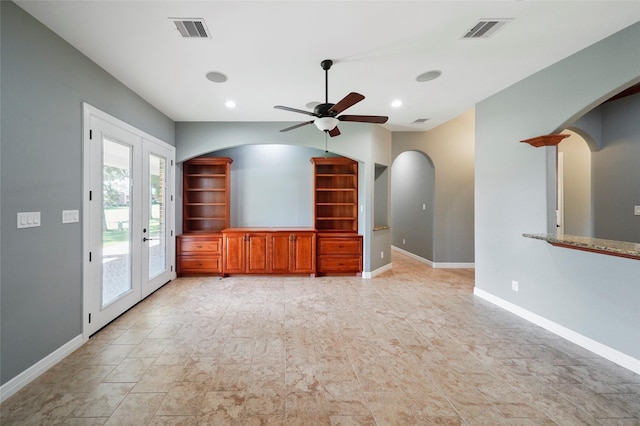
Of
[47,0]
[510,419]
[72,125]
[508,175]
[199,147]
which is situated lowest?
[510,419]

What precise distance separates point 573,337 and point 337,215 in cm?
391

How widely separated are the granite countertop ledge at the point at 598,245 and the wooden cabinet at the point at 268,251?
3.31m

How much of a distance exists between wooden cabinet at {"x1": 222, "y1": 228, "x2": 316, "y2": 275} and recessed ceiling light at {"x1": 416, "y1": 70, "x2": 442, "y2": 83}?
3.00m

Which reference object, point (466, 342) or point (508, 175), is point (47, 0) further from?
point (508, 175)

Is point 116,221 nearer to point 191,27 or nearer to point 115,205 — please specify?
point 115,205

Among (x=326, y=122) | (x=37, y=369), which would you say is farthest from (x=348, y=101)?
(x=37, y=369)

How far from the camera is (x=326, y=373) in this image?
7.30 ft

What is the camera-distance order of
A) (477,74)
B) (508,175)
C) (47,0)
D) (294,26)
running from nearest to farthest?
(47,0) → (294,26) → (477,74) → (508,175)

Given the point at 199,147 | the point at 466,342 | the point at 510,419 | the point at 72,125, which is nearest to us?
the point at 510,419

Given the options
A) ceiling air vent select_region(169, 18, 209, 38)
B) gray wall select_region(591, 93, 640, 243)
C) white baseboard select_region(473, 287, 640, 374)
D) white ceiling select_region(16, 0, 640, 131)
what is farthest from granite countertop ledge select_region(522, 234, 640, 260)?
ceiling air vent select_region(169, 18, 209, 38)

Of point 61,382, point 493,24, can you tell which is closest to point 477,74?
point 493,24

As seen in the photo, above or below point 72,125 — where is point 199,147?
above

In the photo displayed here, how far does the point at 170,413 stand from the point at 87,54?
335cm

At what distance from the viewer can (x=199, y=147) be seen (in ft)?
16.3
